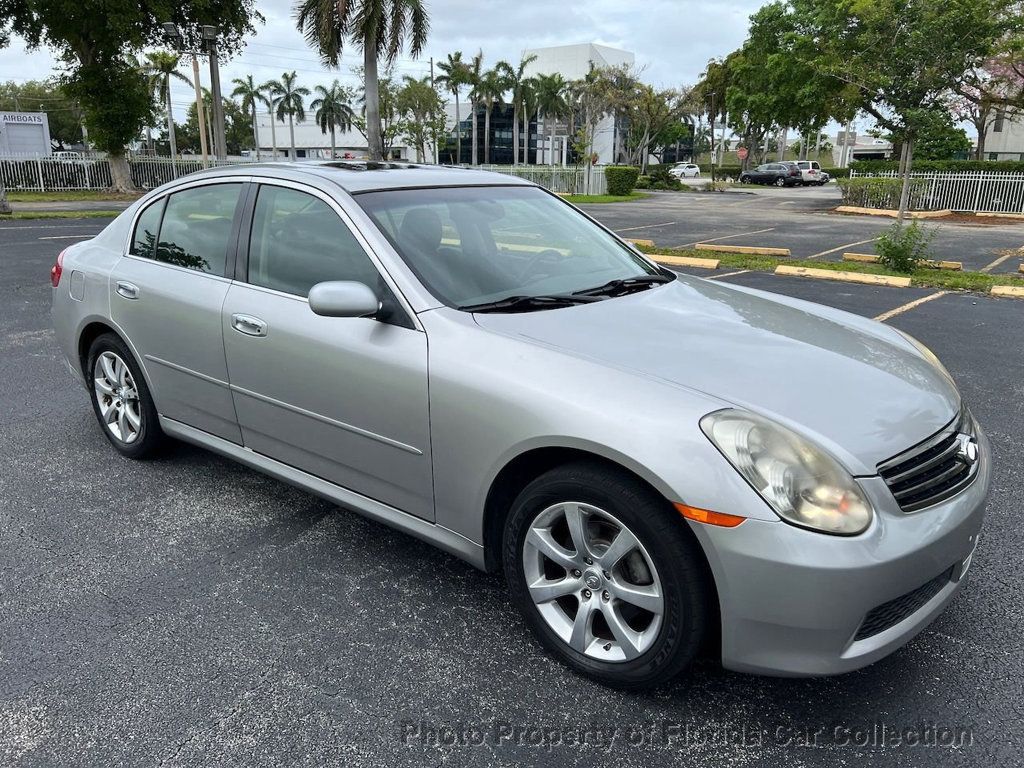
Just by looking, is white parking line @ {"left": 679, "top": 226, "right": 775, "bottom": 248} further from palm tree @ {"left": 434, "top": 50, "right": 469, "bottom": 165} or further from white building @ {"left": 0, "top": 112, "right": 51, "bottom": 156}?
palm tree @ {"left": 434, "top": 50, "right": 469, "bottom": 165}

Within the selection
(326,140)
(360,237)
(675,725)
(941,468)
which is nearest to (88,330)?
(360,237)

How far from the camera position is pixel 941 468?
2.42 metres

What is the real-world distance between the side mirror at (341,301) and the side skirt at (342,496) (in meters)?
0.78

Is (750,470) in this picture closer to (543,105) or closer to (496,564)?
(496,564)

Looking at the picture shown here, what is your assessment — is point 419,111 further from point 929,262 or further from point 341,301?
point 341,301

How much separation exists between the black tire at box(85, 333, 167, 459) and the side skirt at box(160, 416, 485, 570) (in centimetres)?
14

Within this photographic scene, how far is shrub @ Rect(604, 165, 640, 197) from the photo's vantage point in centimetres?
3638

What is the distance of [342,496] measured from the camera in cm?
321

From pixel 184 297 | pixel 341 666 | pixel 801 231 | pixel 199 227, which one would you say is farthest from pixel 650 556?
pixel 801 231

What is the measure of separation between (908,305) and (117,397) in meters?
8.13

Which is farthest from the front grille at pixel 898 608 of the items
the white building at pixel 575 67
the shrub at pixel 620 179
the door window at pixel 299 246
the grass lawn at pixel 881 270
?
the white building at pixel 575 67

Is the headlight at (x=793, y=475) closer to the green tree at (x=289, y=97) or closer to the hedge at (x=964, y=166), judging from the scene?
the hedge at (x=964, y=166)

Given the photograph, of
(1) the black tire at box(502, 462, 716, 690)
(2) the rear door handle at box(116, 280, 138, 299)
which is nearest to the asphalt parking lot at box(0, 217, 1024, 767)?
(1) the black tire at box(502, 462, 716, 690)

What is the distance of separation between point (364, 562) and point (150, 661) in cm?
92
